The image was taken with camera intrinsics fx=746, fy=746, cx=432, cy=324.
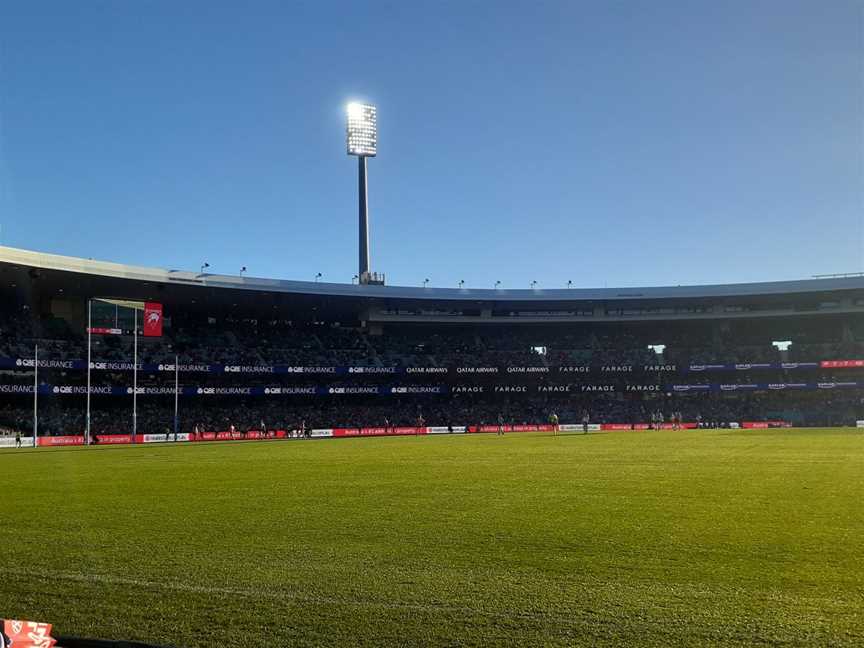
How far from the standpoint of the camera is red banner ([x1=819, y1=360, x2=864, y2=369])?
6988 centimetres

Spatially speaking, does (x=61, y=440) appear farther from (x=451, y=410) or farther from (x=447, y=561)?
(x=447, y=561)

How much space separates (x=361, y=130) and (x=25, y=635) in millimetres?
75885

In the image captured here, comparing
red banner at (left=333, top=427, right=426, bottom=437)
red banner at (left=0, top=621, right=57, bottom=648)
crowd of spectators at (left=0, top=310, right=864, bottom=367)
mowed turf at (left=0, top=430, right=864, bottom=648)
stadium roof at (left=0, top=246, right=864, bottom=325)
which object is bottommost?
red banner at (left=333, top=427, right=426, bottom=437)

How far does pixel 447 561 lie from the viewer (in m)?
9.45

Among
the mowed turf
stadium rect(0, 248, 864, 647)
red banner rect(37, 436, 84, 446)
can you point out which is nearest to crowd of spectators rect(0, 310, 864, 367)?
stadium rect(0, 248, 864, 647)

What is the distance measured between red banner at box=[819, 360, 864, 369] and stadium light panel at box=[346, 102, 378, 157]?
49.5 metres

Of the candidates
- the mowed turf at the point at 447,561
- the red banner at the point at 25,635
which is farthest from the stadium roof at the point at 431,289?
the red banner at the point at 25,635

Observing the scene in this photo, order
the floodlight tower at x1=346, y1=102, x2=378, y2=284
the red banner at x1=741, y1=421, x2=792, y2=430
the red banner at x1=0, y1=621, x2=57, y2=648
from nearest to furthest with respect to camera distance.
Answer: the red banner at x1=0, y1=621, x2=57, y2=648 < the red banner at x1=741, y1=421, x2=792, y2=430 < the floodlight tower at x1=346, y1=102, x2=378, y2=284

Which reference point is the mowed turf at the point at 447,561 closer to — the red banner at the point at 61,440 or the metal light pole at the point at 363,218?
the red banner at the point at 61,440

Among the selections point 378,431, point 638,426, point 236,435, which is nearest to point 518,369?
point 638,426

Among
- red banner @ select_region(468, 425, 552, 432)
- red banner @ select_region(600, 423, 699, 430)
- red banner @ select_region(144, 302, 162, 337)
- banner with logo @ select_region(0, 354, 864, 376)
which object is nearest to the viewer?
red banner @ select_region(144, 302, 162, 337)

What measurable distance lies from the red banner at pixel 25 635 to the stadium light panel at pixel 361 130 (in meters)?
74.8

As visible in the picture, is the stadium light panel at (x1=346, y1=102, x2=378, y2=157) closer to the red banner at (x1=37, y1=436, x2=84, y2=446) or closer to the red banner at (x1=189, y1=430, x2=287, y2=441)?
the red banner at (x1=189, y1=430, x2=287, y2=441)

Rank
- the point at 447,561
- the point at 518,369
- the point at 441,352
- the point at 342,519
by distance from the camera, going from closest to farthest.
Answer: the point at 447,561
the point at 342,519
the point at 518,369
the point at 441,352
